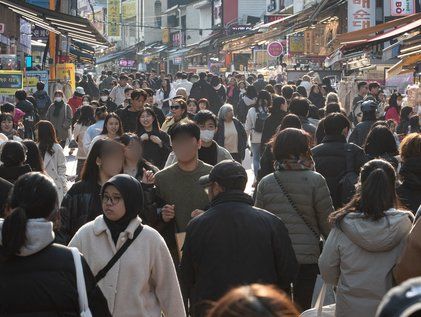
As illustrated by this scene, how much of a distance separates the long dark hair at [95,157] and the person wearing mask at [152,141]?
3.45 meters

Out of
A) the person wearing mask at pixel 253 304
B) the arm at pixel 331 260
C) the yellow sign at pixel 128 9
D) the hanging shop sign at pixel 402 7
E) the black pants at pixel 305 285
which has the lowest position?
the black pants at pixel 305 285

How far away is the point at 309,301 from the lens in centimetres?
721

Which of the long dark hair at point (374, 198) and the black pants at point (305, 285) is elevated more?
the long dark hair at point (374, 198)

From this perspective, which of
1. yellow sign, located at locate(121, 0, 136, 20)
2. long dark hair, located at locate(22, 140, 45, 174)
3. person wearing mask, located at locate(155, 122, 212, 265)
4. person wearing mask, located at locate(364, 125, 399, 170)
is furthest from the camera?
yellow sign, located at locate(121, 0, 136, 20)

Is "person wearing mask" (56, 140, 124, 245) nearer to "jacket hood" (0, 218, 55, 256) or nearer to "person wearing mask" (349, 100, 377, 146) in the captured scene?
"jacket hood" (0, 218, 55, 256)

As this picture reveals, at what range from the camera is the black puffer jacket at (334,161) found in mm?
9148

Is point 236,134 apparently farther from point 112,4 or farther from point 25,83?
point 112,4

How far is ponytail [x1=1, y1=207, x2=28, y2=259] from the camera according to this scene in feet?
14.7

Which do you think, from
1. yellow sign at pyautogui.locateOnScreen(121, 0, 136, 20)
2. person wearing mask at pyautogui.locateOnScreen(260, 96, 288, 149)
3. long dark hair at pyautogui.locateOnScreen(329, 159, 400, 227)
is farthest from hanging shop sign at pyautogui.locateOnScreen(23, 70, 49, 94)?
yellow sign at pyautogui.locateOnScreen(121, 0, 136, 20)

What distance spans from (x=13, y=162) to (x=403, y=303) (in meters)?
6.14

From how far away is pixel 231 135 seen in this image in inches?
592

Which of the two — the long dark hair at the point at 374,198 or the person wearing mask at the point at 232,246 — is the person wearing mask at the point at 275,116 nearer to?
the long dark hair at the point at 374,198

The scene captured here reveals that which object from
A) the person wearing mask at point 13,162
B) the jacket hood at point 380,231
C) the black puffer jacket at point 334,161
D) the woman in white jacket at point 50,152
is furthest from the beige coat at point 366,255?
the woman in white jacket at point 50,152

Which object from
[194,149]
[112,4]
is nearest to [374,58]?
[194,149]
